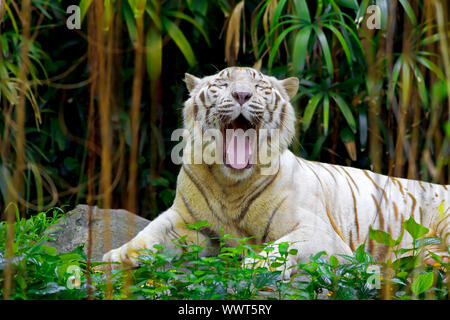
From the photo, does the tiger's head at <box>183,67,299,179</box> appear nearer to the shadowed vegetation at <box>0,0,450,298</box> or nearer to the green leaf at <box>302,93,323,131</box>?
the shadowed vegetation at <box>0,0,450,298</box>

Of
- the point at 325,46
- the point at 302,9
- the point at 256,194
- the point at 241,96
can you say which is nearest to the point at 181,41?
the point at 302,9

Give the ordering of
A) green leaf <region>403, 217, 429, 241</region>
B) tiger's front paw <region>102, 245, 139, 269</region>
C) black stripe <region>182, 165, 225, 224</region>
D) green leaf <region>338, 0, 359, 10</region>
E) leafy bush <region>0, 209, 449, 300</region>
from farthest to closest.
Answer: green leaf <region>338, 0, 359, 10</region>, black stripe <region>182, 165, 225, 224</region>, tiger's front paw <region>102, 245, 139, 269</region>, green leaf <region>403, 217, 429, 241</region>, leafy bush <region>0, 209, 449, 300</region>

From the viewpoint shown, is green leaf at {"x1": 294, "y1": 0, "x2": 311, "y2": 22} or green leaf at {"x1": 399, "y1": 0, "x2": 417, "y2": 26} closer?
green leaf at {"x1": 399, "y1": 0, "x2": 417, "y2": 26}

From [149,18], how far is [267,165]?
5.19 ft

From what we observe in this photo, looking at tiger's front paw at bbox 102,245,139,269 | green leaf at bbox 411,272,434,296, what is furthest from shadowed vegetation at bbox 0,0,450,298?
green leaf at bbox 411,272,434,296

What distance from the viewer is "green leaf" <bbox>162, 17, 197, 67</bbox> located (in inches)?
145

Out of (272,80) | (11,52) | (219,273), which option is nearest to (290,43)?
(272,80)

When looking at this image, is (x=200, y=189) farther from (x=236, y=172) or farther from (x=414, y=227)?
(x=414, y=227)

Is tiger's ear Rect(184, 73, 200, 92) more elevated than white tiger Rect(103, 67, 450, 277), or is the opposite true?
tiger's ear Rect(184, 73, 200, 92)

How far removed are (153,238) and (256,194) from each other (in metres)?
0.47

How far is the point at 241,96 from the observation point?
2.52 m

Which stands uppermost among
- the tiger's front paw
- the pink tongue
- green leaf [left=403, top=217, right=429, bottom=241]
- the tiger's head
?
the tiger's head

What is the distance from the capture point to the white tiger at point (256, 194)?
2.54m

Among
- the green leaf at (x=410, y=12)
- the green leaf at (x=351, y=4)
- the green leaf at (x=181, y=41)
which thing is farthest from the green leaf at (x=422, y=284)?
the green leaf at (x=181, y=41)
